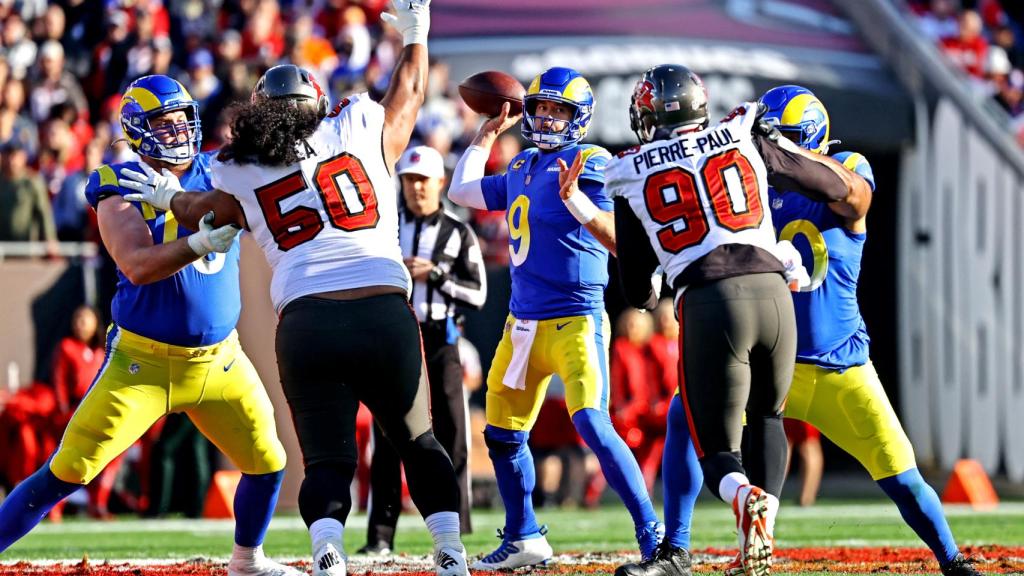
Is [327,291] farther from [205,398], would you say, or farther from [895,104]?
[895,104]

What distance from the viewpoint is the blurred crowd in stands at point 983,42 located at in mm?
15875

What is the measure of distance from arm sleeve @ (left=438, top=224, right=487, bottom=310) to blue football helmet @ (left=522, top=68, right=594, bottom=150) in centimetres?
135

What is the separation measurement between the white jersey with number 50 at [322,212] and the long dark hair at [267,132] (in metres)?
0.03

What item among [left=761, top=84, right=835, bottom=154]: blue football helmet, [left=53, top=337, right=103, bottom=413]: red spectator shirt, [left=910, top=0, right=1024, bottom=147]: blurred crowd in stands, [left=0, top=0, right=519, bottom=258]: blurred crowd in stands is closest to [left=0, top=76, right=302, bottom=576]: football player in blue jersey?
[left=761, top=84, right=835, bottom=154]: blue football helmet

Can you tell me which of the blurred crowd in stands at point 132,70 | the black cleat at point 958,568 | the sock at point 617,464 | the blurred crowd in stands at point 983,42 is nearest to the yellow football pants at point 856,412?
the black cleat at point 958,568

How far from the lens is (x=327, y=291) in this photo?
5.09 meters

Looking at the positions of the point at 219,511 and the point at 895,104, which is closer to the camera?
the point at 219,511

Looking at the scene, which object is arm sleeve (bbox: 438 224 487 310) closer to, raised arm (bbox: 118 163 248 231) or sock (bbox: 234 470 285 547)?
sock (bbox: 234 470 285 547)

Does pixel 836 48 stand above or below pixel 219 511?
above

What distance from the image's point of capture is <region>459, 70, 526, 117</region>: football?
7.11 meters

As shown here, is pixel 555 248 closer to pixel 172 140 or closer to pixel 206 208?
pixel 172 140

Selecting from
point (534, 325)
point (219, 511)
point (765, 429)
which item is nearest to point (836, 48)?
point (219, 511)

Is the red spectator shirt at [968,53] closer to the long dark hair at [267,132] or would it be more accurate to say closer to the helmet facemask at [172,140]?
the helmet facemask at [172,140]

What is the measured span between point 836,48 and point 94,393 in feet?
35.9
